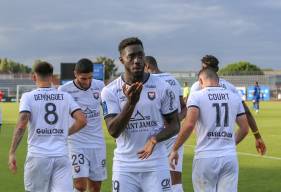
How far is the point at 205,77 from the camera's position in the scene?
745cm

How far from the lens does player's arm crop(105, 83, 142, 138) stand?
5.30 m

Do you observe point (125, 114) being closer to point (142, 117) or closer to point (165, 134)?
point (142, 117)

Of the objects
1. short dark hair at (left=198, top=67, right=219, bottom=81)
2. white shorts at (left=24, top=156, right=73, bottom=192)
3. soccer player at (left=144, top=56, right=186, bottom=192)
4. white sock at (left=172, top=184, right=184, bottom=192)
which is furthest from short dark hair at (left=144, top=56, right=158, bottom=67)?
white shorts at (left=24, top=156, right=73, bottom=192)

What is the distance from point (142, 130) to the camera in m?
5.86

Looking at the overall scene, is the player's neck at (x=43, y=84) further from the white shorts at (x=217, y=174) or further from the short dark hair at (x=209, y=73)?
the white shorts at (x=217, y=174)

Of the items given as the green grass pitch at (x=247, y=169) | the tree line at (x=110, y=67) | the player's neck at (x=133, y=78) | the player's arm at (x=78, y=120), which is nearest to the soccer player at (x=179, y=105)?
the green grass pitch at (x=247, y=169)


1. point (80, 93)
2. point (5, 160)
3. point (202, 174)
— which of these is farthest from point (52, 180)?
point (5, 160)

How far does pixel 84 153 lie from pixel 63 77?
4433cm

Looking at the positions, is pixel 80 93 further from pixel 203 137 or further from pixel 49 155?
pixel 203 137

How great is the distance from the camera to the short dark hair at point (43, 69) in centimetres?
753

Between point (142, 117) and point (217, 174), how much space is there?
1848 mm

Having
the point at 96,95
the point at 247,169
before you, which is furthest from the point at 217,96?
the point at 247,169

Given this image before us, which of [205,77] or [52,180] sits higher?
[205,77]

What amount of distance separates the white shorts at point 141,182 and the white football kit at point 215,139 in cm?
148
